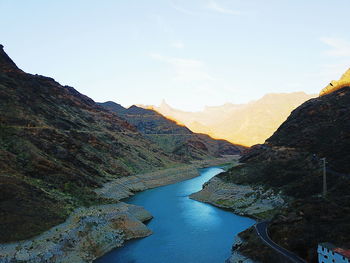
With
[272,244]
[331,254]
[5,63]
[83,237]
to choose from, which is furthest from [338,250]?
[5,63]

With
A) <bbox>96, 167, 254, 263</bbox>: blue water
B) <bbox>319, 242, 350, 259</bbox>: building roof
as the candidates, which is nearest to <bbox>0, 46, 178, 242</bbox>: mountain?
<bbox>96, 167, 254, 263</bbox>: blue water

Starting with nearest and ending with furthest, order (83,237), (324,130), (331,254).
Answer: (331,254)
(83,237)
(324,130)

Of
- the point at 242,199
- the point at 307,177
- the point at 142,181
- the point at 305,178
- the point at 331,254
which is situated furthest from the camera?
the point at 142,181

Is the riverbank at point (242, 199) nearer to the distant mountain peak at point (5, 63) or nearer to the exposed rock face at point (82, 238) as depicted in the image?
the exposed rock face at point (82, 238)

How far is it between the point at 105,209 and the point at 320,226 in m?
43.3

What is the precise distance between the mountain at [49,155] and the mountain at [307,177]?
117ft

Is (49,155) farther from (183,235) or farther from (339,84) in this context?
(339,84)

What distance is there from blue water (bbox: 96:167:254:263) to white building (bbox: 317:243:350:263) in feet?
62.2

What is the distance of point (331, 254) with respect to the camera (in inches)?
1453

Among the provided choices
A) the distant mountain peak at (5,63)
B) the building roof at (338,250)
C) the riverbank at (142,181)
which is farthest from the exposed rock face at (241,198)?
the distant mountain peak at (5,63)

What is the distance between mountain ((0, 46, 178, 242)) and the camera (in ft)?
187

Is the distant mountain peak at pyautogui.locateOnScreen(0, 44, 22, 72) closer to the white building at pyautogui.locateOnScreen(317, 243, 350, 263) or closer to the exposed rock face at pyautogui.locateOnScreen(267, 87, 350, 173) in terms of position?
the exposed rock face at pyautogui.locateOnScreen(267, 87, 350, 173)

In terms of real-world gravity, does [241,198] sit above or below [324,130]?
below

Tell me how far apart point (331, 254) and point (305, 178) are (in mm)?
48261
